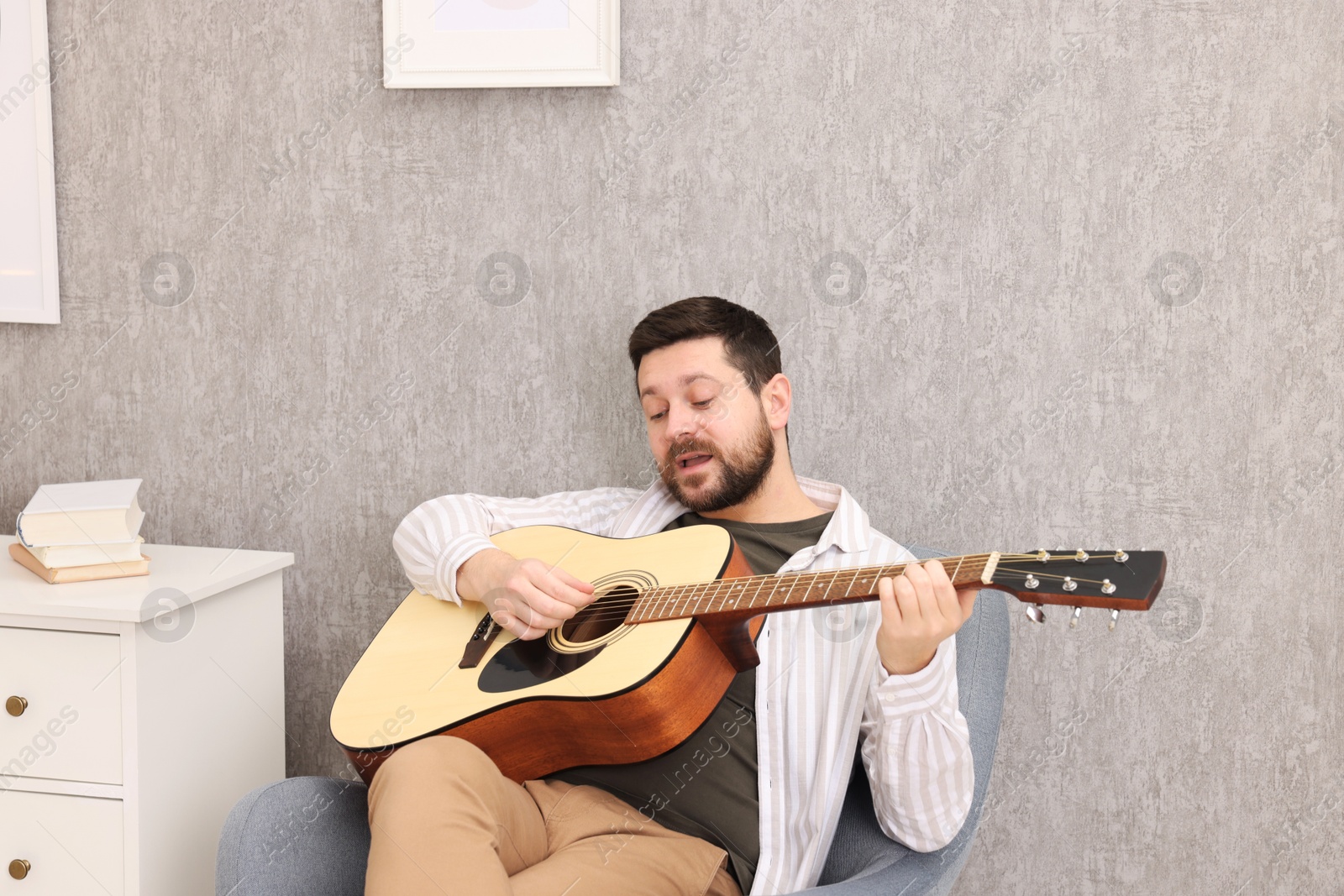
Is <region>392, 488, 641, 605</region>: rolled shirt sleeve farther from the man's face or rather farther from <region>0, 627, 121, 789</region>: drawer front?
<region>0, 627, 121, 789</region>: drawer front

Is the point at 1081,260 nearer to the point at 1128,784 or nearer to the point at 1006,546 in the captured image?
the point at 1006,546

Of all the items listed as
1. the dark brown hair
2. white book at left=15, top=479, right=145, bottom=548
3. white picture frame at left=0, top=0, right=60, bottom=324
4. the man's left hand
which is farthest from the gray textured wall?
the man's left hand

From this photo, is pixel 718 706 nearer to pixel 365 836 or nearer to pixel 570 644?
pixel 570 644

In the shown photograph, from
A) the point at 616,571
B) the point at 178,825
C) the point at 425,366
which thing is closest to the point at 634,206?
the point at 425,366

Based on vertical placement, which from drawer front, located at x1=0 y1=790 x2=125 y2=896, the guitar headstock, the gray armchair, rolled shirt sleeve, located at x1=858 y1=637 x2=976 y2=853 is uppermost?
the guitar headstock

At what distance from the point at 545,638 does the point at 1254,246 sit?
1.35 meters

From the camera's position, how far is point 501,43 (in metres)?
1.74

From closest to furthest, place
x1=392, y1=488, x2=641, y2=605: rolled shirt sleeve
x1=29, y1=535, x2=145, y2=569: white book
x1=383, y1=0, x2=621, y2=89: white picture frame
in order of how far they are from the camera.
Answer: x1=392, y1=488, x2=641, y2=605: rolled shirt sleeve → x1=29, y1=535, x2=145, y2=569: white book → x1=383, y1=0, x2=621, y2=89: white picture frame

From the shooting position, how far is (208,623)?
1628 millimetres

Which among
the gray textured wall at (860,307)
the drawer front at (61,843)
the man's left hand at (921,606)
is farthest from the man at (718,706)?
the drawer front at (61,843)

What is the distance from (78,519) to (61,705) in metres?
0.32

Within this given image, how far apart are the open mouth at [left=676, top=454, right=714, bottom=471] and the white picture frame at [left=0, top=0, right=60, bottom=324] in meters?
1.37

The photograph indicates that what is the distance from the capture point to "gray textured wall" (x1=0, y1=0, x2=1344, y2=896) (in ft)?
5.34

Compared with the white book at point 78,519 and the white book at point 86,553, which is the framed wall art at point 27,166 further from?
the white book at point 86,553
